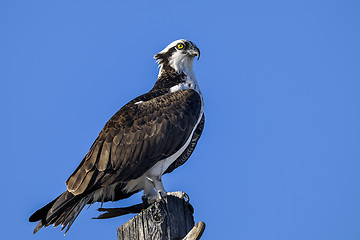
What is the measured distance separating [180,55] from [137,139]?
1937mm

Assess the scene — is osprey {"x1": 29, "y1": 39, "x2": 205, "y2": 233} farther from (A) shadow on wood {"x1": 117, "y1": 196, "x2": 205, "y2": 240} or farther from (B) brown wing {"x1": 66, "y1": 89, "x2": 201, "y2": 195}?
(A) shadow on wood {"x1": 117, "y1": 196, "x2": 205, "y2": 240}

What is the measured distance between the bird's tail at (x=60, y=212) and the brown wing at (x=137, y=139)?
0.41 ft

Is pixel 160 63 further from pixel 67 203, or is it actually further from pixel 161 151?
pixel 67 203

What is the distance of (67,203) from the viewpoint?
5949 millimetres

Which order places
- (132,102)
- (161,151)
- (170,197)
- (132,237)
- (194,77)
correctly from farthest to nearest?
(194,77), (132,102), (161,151), (170,197), (132,237)

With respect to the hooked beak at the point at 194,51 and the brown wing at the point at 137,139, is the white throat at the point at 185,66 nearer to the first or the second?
the hooked beak at the point at 194,51

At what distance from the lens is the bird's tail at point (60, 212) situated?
5.78 metres

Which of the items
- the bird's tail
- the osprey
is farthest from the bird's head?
the bird's tail

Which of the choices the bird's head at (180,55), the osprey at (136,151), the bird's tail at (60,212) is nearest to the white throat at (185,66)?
the bird's head at (180,55)

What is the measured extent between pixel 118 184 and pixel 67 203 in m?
1.07

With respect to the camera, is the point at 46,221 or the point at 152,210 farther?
the point at 46,221

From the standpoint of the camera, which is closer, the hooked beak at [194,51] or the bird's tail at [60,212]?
the bird's tail at [60,212]

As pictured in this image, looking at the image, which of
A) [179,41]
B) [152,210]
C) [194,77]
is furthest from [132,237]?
[179,41]

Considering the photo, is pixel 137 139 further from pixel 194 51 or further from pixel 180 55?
pixel 194 51
